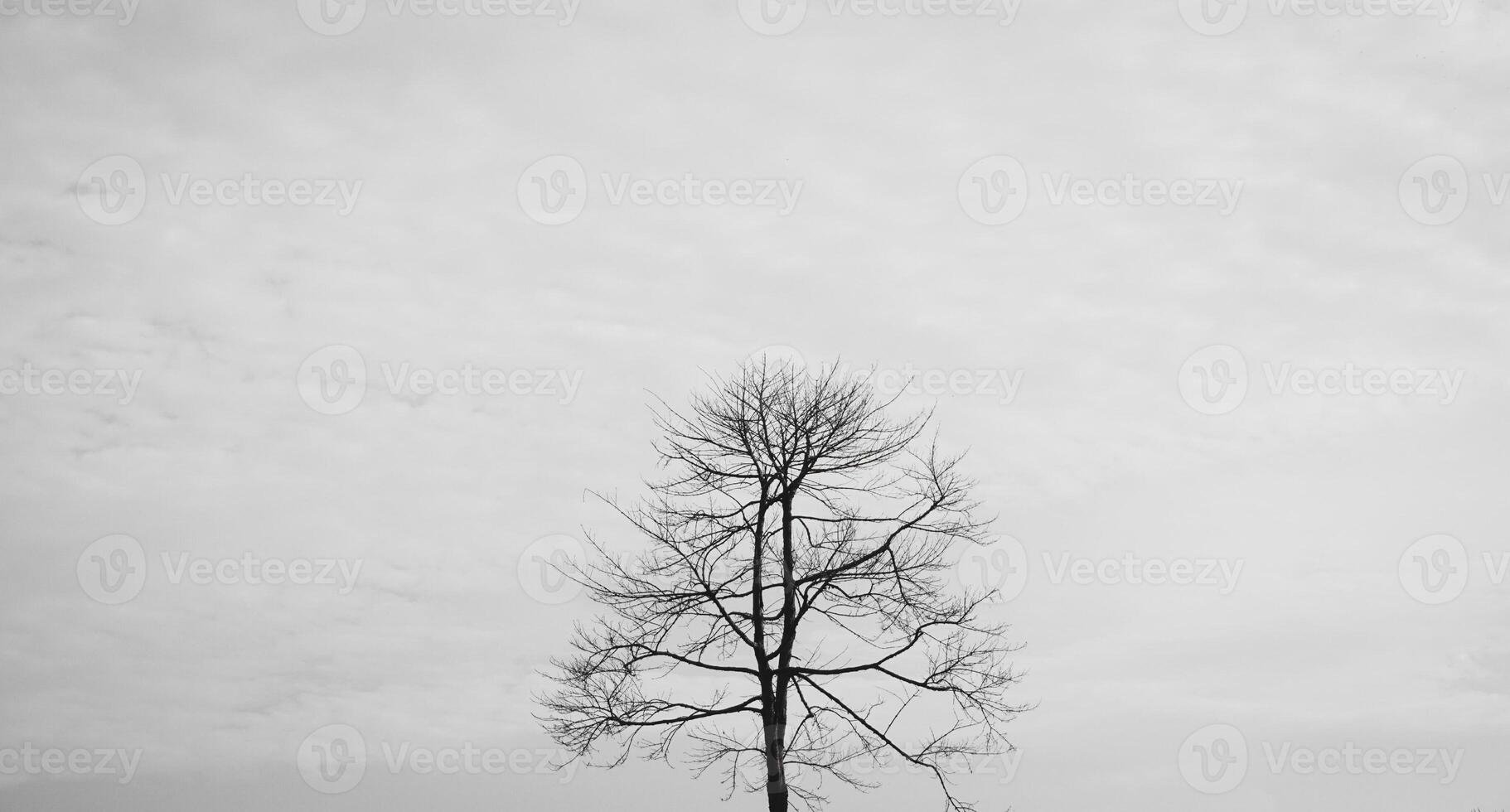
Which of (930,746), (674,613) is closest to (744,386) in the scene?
(674,613)

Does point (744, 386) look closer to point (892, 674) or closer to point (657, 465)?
point (657, 465)

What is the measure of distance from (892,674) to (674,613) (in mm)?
3232

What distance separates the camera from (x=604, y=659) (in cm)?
1644

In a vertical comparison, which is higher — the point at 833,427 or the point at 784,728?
the point at 833,427

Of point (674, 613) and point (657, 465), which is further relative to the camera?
point (657, 465)

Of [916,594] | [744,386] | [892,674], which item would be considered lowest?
[892,674]

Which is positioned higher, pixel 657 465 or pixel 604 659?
pixel 657 465

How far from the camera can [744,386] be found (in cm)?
1752

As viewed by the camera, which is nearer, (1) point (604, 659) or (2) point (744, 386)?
(1) point (604, 659)

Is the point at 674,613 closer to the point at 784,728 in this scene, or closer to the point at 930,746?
the point at 784,728

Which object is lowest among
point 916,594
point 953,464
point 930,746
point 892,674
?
point 930,746

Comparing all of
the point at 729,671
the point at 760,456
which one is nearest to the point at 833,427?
the point at 760,456

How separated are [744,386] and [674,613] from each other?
11.8 ft

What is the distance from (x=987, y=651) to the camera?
16125 mm
